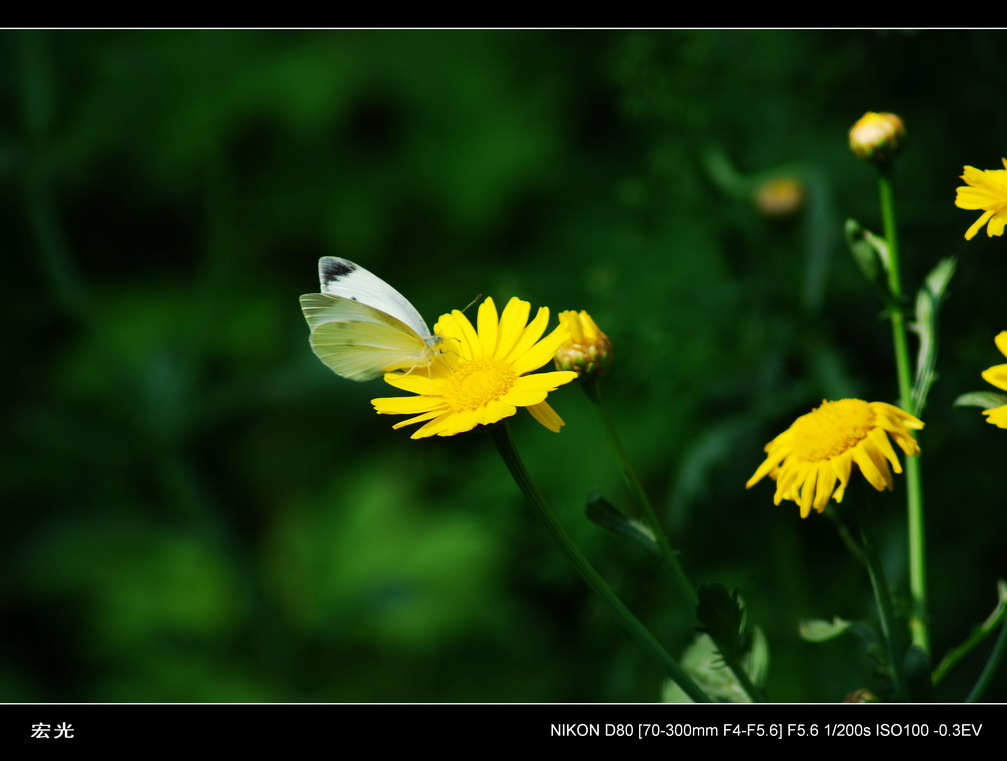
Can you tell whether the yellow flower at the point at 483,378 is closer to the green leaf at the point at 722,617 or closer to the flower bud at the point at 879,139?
the green leaf at the point at 722,617

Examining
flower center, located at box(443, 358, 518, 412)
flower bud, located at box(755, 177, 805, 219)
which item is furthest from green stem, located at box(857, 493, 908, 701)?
flower bud, located at box(755, 177, 805, 219)

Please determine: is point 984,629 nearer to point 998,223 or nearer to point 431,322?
point 998,223

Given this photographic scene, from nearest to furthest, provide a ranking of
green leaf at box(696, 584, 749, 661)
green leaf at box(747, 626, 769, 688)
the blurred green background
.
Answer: green leaf at box(696, 584, 749, 661), green leaf at box(747, 626, 769, 688), the blurred green background

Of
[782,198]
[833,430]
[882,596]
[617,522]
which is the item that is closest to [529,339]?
[617,522]

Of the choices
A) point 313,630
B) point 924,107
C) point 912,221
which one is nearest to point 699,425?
point 912,221

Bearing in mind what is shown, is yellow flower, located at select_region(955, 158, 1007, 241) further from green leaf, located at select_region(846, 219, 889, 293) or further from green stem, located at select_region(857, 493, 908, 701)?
green stem, located at select_region(857, 493, 908, 701)

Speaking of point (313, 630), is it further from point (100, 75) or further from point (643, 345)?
point (100, 75)

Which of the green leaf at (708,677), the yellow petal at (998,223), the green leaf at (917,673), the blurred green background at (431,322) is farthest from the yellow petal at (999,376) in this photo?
the blurred green background at (431,322)
